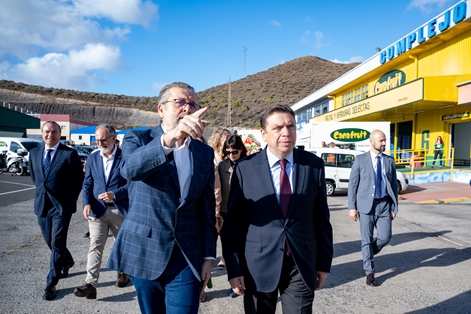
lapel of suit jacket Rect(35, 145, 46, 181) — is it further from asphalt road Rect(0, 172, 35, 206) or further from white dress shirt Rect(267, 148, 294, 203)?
asphalt road Rect(0, 172, 35, 206)

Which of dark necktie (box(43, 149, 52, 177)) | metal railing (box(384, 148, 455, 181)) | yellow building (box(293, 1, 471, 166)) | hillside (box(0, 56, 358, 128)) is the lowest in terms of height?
metal railing (box(384, 148, 455, 181))

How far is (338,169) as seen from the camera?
13750 millimetres

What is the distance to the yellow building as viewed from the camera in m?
15.7

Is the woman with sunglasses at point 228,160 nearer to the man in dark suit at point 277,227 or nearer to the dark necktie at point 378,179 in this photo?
the dark necktie at point 378,179

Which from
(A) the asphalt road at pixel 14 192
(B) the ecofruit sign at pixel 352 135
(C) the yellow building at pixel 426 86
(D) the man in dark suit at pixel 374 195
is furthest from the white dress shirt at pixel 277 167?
(B) the ecofruit sign at pixel 352 135

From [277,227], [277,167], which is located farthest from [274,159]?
[277,227]

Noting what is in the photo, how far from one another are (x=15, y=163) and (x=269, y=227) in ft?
67.9

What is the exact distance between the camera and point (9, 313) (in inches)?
146

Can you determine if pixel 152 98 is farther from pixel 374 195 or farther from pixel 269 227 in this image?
pixel 269 227

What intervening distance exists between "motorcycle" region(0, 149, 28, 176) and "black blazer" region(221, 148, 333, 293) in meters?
19.9

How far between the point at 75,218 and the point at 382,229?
23.8ft

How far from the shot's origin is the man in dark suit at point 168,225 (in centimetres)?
210

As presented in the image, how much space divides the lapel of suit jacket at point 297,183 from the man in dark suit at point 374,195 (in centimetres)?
286

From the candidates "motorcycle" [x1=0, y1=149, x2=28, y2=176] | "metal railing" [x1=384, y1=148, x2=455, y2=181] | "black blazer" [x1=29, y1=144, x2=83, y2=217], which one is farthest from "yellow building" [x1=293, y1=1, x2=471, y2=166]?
"motorcycle" [x1=0, y1=149, x2=28, y2=176]
